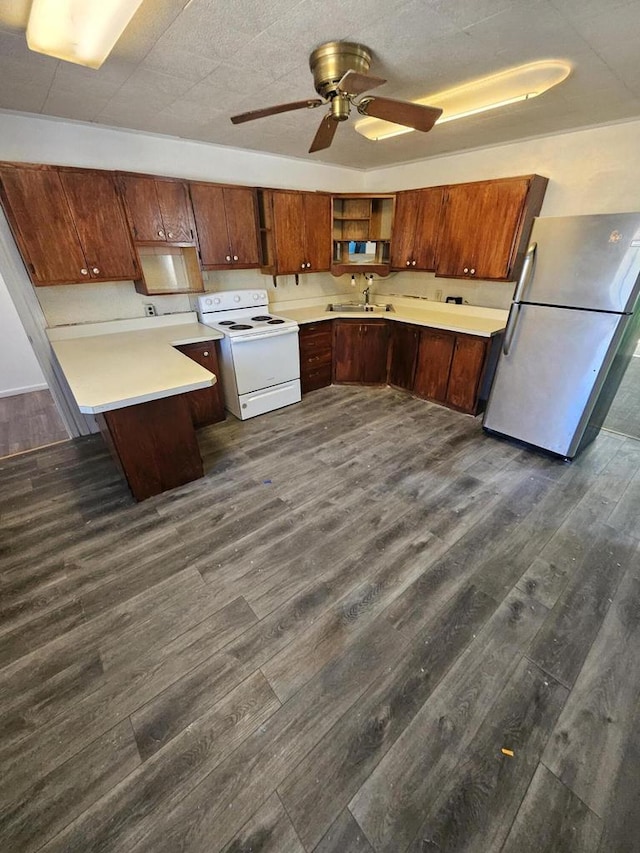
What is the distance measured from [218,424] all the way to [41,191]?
2229mm

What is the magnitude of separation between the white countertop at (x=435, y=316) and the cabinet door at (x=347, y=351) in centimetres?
12

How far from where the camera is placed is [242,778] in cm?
118

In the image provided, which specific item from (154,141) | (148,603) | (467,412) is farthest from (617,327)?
(154,141)

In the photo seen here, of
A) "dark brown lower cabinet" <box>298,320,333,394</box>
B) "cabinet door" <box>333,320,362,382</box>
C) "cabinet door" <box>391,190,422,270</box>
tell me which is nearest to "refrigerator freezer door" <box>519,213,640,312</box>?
"cabinet door" <box>391,190,422,270</box>

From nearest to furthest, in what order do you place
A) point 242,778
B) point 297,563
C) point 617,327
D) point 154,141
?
1. point 242,778
2. point 297,563
3. point 617,327
4. point 154,141

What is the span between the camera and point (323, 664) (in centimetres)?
150

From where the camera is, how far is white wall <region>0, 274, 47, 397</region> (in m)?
4.09

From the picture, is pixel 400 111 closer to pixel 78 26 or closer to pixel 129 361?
pixel 78 26

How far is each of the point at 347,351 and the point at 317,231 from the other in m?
1.42

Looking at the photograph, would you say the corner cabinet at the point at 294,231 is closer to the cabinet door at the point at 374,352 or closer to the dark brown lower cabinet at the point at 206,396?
the cabinet door at the point at 374,352

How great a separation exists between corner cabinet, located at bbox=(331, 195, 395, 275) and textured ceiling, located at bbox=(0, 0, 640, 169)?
4.88ft

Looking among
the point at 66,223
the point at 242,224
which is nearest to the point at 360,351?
the point at 242,224

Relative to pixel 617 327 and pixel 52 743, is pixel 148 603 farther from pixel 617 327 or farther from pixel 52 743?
pixel 617 327

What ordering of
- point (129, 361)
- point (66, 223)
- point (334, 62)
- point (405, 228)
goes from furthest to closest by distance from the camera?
point (405, 228), point (66, 223), point (129, 361), point (334, 62)
